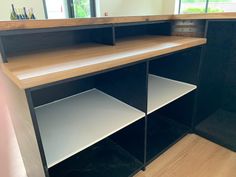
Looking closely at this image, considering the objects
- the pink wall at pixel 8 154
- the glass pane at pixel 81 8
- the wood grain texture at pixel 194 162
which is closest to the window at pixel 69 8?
the glass pane at pixel 81 8

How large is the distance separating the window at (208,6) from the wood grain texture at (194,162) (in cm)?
448

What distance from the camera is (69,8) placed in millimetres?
4129

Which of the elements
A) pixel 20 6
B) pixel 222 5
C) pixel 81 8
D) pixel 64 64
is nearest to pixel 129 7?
pixel 81 8

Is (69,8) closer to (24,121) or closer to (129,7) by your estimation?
(129,7)

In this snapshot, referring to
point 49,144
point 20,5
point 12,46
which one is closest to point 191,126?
point 49,144

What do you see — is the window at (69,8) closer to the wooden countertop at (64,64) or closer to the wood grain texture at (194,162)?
the wooden countertop at (64,64)

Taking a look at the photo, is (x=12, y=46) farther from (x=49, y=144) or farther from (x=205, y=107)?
(x=205, y=107)

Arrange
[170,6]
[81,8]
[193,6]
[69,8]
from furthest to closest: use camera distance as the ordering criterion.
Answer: [170,6] < [193,6] < [81,8] < [69,8]

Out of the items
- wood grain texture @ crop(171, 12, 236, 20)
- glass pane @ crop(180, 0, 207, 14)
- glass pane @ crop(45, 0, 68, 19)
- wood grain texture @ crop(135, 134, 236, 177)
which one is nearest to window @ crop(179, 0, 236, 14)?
glass pane @ crop(180, 0, 207, 14)

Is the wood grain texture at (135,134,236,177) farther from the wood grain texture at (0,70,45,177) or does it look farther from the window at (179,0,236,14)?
the window at (179,0,236,14)

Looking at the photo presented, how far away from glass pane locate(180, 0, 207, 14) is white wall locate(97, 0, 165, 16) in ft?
2.20

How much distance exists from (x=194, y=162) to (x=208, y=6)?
5173 millimetres

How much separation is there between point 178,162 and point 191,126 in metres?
0.39

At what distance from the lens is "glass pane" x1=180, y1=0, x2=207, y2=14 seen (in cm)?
541
